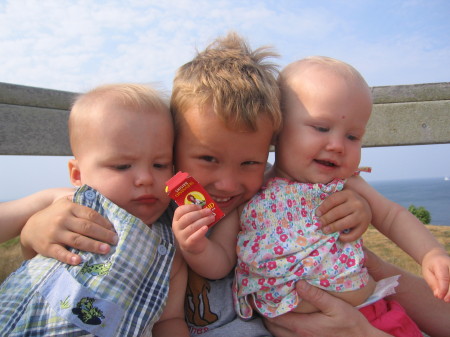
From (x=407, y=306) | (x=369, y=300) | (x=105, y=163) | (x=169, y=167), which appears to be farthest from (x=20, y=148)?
(x=407, y=306)

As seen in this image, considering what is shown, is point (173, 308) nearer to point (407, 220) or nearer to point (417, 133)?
point (407, 220)

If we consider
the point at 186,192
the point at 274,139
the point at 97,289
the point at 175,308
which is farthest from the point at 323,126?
the point at 97,289

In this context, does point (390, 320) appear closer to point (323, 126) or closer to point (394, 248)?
point (323, 126)

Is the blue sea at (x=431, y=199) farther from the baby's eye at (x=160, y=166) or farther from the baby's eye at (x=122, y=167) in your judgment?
the baby's eye at (x=122, y=167)

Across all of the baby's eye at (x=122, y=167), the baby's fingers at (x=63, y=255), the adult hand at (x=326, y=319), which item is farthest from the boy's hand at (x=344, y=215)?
the baby's fingers at (x=63, y=255)

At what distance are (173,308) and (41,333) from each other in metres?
0.46

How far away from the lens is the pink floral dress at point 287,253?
4.33 ft

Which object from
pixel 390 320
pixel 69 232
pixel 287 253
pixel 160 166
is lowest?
pixel 390 320

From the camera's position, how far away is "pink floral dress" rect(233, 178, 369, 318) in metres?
1.32

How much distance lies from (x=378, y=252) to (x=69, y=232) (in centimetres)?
218

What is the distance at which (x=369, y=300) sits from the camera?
139cm

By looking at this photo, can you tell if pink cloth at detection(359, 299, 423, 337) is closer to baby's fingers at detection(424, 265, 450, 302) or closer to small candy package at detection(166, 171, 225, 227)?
baby's fingers at detection(424, 265, 450, 302)

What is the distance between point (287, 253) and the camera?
1325 mm

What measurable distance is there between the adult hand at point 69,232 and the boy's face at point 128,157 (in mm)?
109
